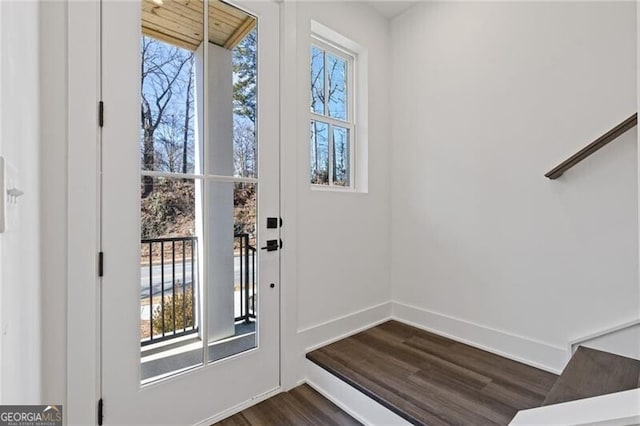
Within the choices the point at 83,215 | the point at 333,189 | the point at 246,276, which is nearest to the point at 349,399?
the point at 246,276

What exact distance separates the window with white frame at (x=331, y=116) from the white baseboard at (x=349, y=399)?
4.32ft

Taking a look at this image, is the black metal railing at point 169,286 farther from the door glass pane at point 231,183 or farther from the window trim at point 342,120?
the window trim at point 342,120

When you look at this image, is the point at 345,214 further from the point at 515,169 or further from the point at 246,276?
the point at 515,169

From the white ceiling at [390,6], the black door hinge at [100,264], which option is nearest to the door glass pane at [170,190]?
the black door hinge at [100,264]

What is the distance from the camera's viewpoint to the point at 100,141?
1.31 meters

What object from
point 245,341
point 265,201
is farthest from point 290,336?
point 265,201

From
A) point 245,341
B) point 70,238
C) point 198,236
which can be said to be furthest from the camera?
point 245,341

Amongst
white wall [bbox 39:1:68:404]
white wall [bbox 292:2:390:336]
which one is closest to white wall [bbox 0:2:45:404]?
white wall [bbox 39:1:68:404]

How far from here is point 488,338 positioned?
6.95 ft

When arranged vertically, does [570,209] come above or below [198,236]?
above

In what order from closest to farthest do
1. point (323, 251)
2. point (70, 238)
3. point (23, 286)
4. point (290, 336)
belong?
point (23, 286)
point (70, 238)
point (290, 336)
point (323, 251)

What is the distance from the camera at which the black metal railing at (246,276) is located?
1753 millimetres

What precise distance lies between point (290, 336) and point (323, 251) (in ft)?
2.01

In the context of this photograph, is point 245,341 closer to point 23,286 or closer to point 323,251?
point 323,251
